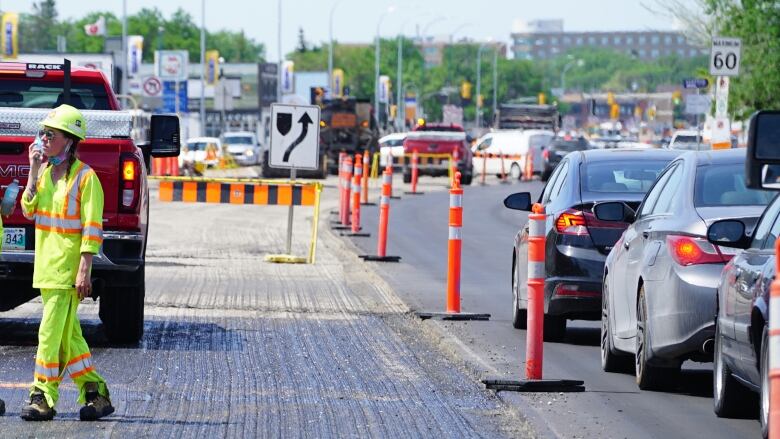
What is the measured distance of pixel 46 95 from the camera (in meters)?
14.4

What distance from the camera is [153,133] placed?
44.7ft

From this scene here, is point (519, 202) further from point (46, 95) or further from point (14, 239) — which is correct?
point (14, 239)

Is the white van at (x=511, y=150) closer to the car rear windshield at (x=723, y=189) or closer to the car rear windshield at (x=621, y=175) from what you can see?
the car rear windshield at (x=621, y=175)

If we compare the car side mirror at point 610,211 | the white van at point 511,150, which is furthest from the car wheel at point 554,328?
A: the white van at point 511,150

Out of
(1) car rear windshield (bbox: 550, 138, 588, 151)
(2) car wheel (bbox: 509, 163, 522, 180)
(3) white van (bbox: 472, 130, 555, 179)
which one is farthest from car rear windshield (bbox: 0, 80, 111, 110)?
(2) car wheel (bbox: 509, 163, 522, 180)

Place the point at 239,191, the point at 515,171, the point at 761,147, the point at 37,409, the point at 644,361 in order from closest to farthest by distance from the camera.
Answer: the point at 761,147 < the point at 37,409 < the point at 644,361 < the point at 239,191 < the point at 515,171

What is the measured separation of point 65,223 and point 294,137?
13325 mm

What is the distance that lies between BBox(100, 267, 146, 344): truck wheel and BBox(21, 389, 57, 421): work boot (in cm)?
359

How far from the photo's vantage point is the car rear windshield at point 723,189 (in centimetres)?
1020

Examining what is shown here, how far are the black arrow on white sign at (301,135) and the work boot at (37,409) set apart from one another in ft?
44.0

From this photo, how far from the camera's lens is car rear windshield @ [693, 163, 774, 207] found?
10.2 meters

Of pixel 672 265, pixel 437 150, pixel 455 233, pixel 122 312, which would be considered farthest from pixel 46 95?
pixel 437 150

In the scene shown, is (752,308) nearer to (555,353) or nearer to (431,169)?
(555,353)

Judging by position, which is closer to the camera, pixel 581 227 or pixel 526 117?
pixel 581 227
